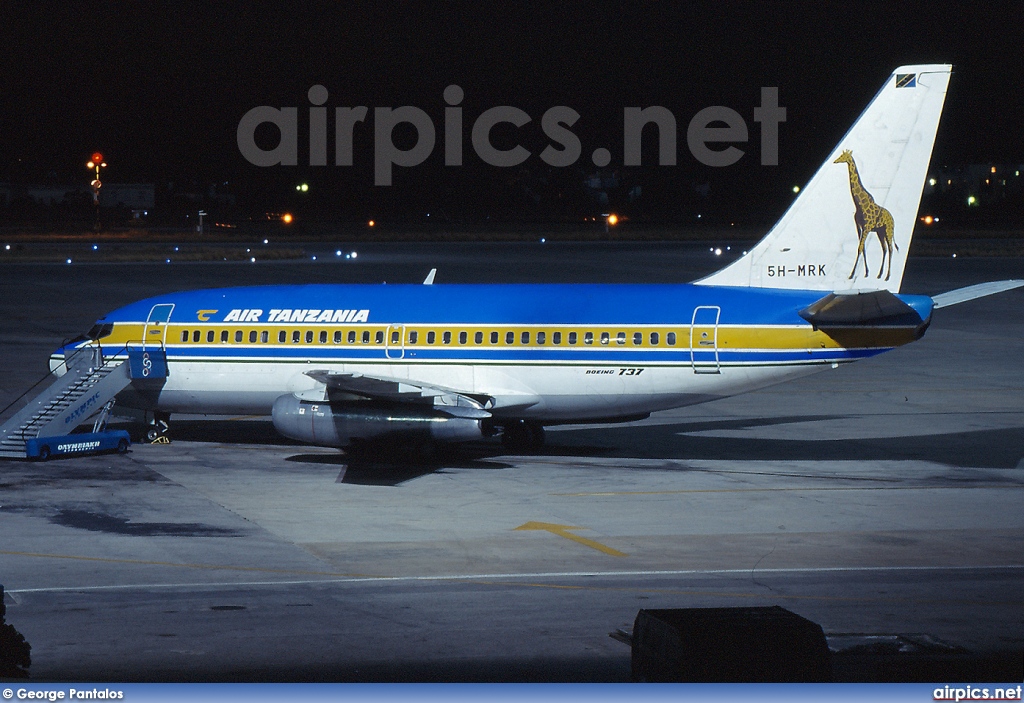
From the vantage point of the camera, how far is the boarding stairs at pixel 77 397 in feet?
116

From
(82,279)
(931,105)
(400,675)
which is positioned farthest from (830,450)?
(82,279)

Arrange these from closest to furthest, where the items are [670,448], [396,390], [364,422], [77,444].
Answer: [364,422] → [396,390] → [77,444] → [670,448]

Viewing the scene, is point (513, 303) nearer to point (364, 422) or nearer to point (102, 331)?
point (364, 422)

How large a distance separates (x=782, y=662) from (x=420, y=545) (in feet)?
38.3

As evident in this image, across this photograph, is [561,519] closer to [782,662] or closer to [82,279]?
[782,662]

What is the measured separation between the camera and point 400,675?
57.1 feet

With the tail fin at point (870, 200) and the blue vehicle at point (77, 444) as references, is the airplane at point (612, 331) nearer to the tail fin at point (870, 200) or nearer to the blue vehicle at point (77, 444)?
the tail fin at point (870, 200)

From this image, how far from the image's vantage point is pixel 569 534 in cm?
2642

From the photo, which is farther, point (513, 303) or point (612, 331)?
point (513, 303)

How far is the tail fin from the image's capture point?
32438 millimetres

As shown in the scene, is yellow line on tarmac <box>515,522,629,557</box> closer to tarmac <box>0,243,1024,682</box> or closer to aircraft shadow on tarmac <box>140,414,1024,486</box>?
tarmac <box>0,243,1024,682</box>

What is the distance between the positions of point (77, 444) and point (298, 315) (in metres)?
6.36

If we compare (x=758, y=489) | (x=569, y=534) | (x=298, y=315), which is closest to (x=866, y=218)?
(x=758, y=489)

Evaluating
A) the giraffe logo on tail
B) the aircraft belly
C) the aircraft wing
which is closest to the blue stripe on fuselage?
the aircraft belly
